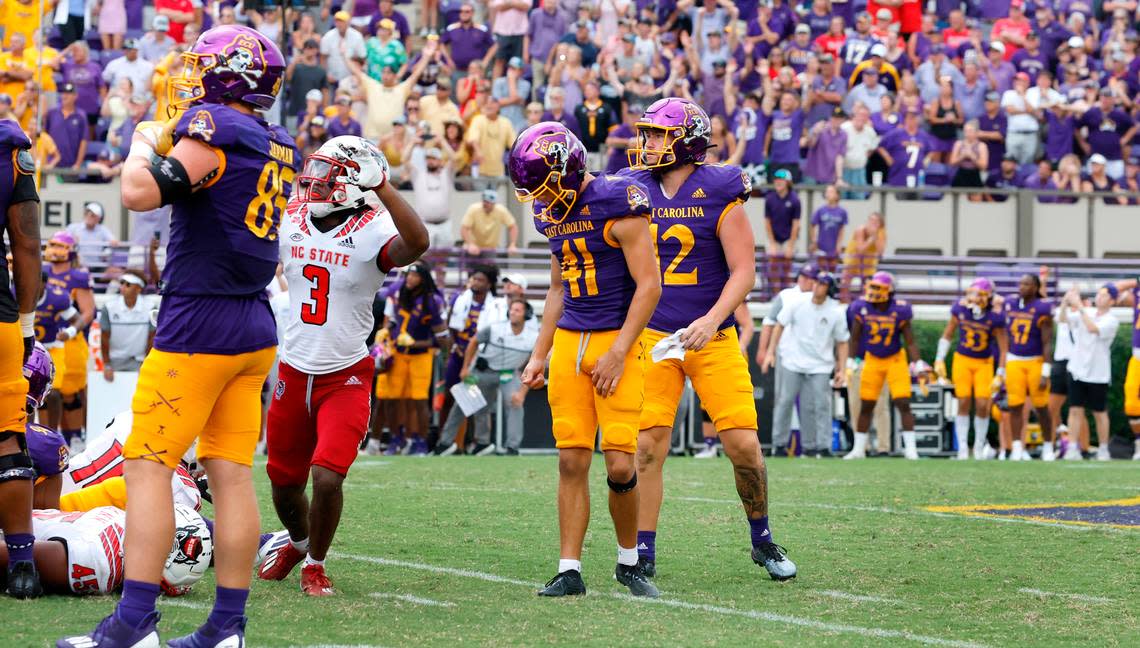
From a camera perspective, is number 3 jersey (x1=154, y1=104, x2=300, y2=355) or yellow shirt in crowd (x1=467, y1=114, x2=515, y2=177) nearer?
number 3 jersey (x1=154, y1=104, x2=300, y2=355)

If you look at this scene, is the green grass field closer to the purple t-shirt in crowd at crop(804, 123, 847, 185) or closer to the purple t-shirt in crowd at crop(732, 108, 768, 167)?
the purple t-shirt in crowd at crop(732, 108, 768, 167)

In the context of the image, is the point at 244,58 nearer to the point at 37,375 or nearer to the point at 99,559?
the point at 99,559

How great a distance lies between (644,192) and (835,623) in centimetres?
174

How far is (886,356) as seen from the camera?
52.3 feet

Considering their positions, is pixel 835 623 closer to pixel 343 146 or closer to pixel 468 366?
pixel 343 146

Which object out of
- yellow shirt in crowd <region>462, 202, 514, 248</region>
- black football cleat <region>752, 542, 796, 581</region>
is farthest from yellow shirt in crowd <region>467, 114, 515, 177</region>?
black football cleat <region>752, 542, 796, 581</region>

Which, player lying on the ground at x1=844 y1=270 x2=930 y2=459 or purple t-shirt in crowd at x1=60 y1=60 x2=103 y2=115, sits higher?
purple t-shirt in crowd at x1=60 y1=60 x2=103 y2=115

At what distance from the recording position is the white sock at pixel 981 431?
54.0ft

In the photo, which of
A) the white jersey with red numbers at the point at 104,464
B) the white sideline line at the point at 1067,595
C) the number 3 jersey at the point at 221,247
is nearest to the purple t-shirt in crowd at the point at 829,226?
the white sideline line at the point at 1067,595

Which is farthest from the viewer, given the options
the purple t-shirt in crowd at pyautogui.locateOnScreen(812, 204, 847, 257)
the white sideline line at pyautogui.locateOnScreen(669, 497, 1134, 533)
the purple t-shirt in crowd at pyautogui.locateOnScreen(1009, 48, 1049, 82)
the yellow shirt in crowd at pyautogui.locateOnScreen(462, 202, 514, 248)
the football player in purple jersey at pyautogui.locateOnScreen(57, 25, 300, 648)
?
the purple t-shirt in crowd at pyautogui.locateOnScreen(1009, 48, 1049, 82)

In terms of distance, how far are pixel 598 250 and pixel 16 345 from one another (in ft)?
6.99

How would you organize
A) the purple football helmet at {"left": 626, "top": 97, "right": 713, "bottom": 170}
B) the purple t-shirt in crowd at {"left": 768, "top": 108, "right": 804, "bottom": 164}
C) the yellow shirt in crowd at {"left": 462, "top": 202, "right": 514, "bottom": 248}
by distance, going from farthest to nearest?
the purple t-shirt in crowd at {"left": 768, "top": 108, "right": 804, "bottom": 164}, the yellow shirt in crowd at {"left": 462, "top": 202, "right": 514, "bottom": 248}, the purple football helmet at {"left": 626, "top": 97, "right": 713, "bottom": 170}

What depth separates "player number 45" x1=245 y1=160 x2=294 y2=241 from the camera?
4945 mm

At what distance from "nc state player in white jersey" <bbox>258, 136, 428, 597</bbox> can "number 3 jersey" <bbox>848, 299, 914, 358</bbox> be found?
407 inches
